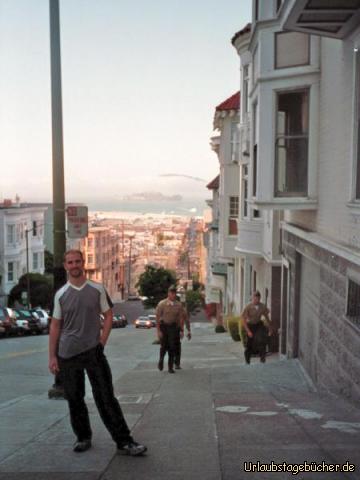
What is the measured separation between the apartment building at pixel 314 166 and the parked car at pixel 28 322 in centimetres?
2186

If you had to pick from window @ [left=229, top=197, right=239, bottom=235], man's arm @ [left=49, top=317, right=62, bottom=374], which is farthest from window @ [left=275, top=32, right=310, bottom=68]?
window @ [left=229, top=197, right=239, bottom=235]

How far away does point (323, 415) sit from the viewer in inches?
311

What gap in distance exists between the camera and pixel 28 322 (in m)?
36.7

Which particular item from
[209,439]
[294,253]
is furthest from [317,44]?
[209,439]

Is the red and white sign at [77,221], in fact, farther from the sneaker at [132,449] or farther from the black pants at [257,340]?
the sneaker at [132,449]

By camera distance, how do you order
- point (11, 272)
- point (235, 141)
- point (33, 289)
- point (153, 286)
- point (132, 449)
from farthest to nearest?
point (153, 286) → point (11, 272) → point (33, 289) → point (235, 141) → point (132, 449)

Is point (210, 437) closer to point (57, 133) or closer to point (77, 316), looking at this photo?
point (77, 316)

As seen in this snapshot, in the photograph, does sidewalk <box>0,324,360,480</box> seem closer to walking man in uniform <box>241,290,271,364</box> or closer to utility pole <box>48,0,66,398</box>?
utility pole <box>48,0,66,398</box>

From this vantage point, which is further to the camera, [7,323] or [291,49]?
[7,323]

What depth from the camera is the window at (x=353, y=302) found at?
850 centimetres

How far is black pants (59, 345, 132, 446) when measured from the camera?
19.8ft

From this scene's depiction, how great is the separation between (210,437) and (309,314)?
6389mm

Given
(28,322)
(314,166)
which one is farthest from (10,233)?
(314,166)

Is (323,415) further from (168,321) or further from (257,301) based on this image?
(257,301)
